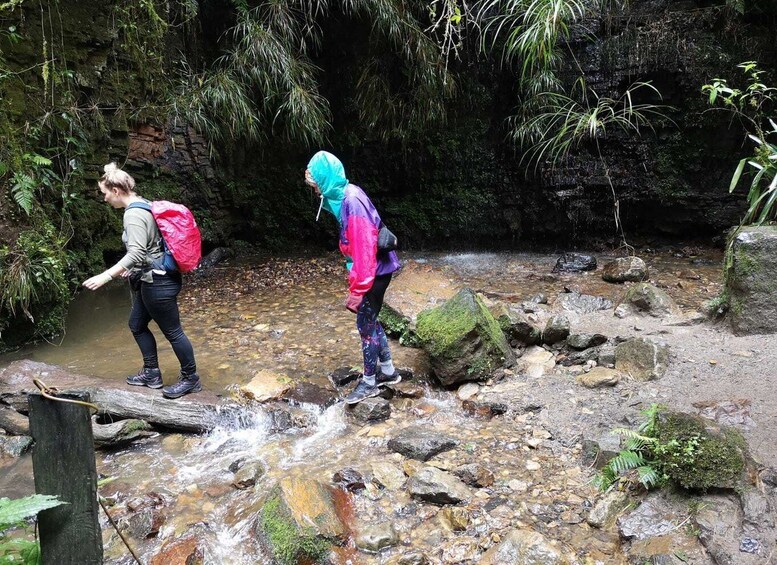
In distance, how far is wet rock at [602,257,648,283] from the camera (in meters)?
6.64

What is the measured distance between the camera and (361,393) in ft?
12.7

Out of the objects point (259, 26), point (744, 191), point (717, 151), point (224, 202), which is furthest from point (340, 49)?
point (744, 191)

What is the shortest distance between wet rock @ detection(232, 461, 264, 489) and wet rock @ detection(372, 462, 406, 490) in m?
0.69

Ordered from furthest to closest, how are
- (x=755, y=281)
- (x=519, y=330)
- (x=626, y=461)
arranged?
(x=519, y=330), (x=755, y=281), (x=626, y=461)

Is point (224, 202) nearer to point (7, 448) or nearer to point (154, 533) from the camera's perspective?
point (7, 448)

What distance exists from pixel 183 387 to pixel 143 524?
1.37 meters

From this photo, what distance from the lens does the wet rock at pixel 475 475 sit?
2787 mm

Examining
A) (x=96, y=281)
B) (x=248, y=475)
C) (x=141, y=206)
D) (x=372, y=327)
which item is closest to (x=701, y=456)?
(x=372, y=327)

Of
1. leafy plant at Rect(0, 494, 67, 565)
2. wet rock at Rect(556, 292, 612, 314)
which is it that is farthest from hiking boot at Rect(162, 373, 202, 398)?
wet rock at Rect(556, 292, 612, 314)

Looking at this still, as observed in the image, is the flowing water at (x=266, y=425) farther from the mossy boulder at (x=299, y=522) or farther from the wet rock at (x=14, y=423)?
the wet rock at (x=14, y=423)

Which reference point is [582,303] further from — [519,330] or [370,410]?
[370,410]

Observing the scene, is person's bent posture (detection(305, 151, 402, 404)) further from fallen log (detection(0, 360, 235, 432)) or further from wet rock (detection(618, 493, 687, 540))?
wet rock (detection(618, 493, 687, 540))

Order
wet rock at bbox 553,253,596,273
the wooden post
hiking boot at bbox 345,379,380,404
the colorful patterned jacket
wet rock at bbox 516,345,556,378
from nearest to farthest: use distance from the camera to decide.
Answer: the wooden post → the colorful patterned jacket → hiking boot at bbox 345,379,380,404 → wet rock at bbox 516,345,556,378 → wet rock at bbox 553,253,596,273

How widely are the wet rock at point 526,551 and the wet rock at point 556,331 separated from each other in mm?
2381
